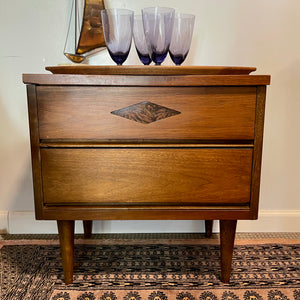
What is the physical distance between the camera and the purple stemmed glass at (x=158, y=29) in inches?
32.7

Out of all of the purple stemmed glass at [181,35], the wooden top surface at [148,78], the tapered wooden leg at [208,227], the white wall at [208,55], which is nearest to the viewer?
the wooden top surface at [148,78]

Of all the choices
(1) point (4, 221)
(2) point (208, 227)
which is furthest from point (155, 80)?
(1) point (4, 221)

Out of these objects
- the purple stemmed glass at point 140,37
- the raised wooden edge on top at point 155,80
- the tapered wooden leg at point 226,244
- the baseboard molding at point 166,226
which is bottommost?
the baseboard molding at point 166,226

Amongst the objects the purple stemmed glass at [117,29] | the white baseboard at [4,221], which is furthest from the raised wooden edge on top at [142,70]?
the white baseboard at [4,221]

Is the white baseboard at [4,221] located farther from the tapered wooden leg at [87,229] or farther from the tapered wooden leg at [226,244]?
the tapered wooden leg at [226,244]

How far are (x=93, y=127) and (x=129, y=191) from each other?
0.20 metres

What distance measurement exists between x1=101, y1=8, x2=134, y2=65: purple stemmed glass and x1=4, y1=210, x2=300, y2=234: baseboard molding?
0.78 meters

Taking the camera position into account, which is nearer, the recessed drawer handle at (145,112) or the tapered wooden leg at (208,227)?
the recessed drawer handle at (145,112)

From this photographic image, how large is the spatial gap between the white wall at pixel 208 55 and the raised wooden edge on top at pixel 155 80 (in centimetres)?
48

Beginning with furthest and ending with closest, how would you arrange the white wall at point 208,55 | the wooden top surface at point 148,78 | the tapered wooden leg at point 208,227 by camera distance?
the tapered wooden leg at point 208,227 → the white wall at point 208,55 → the wooden top surface at point 148,78

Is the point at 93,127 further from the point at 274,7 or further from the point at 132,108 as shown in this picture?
the point at 274,7

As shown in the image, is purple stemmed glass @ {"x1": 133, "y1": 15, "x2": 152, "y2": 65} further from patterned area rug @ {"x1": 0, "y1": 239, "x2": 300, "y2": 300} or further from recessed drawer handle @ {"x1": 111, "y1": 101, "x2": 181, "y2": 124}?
patterned area rug @ {"x1": 0, "y1": 239, "x2": 300, "y2": 300}

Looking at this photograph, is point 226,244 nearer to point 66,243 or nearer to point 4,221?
point 66,243

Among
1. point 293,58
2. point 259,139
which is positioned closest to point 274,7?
point 293,58
